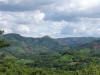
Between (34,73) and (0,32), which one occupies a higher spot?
(0,32)

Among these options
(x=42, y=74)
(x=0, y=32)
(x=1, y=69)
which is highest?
(x=0, y=32)

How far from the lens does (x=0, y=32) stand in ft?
248

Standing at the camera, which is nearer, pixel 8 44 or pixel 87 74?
pixel 87 74

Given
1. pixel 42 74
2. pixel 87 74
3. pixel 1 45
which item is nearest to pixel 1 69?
pixel 42 74

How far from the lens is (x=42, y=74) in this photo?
180750 millimetres

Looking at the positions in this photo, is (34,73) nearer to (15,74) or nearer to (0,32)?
(15,74)

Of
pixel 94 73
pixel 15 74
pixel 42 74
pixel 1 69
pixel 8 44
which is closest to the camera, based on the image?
pixel 94 73

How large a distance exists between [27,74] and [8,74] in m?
18.8

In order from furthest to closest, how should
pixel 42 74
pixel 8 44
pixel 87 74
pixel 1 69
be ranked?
pixel 42 74 < pixel 1 69 < pixel 8 44 < pixel 87 74

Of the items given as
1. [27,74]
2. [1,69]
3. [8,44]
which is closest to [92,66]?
[8,44]

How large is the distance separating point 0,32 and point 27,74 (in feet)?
313

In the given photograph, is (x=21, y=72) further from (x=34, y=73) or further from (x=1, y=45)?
(x=1, y=45)

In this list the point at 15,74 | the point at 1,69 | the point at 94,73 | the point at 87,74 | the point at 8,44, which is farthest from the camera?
the point at 15,74

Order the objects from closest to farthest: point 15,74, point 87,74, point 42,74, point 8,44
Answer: point 87,74
point 8,44
point 15,74
point 42,74
